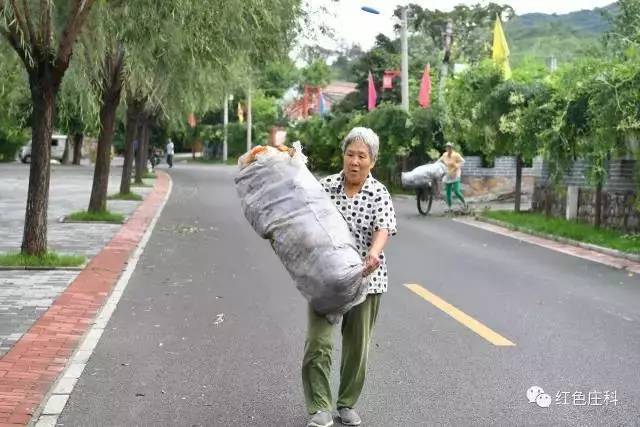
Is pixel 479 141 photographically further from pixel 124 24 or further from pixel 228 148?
pixel 228 148

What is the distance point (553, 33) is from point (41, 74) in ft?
373

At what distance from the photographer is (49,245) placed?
13.3m

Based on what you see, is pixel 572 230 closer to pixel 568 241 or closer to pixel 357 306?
pixel 568 241

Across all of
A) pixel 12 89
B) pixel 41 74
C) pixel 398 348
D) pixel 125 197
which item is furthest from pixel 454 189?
pixel 398 348

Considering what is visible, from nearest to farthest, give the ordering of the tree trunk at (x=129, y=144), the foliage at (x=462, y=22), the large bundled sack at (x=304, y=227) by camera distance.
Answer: the large bundled sack at (x=304, y=227), the tree trunk at (x=129, y=144), the foliage at (x=462, y=22)

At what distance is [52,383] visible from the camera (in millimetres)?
5852

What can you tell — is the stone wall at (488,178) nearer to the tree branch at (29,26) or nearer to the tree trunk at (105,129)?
the tree trunk at (105,129)

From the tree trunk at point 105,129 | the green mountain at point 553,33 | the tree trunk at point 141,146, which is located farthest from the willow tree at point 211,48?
the green mountain at point 553,33

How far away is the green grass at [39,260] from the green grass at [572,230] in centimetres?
819

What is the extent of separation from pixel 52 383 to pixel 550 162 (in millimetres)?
13339

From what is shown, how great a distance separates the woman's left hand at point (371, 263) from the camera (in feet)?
15.5

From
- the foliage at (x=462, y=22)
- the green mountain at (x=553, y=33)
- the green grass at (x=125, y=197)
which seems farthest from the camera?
the green mountain at (x=553, y=33)

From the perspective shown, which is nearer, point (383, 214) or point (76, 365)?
point (383, 214)

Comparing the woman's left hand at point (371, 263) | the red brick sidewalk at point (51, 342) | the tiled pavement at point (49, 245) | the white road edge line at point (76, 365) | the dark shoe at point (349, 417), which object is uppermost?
the woman's left hand at point (371, 263)
